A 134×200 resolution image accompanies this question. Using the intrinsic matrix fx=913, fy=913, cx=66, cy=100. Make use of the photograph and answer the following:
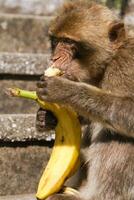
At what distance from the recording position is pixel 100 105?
19.6 ft

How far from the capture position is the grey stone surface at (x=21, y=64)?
28.2 feet

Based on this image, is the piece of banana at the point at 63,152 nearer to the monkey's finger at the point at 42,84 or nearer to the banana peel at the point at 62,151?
the banana peel at the point at 62,151

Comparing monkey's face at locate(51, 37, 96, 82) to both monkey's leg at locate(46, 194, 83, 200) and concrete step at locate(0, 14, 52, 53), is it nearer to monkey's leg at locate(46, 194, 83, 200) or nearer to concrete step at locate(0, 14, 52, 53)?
monkey's leg at locate(46, 194, 83, 200)

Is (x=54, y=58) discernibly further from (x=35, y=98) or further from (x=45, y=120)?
(x=45, y=120)

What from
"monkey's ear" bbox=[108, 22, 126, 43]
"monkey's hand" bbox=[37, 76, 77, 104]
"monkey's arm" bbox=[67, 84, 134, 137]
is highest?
"monkey's ear" bbox=[108, 22, 126, 43]

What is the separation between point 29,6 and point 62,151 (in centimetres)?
683

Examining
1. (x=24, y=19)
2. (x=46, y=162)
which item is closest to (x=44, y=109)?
(x=46, y=162)

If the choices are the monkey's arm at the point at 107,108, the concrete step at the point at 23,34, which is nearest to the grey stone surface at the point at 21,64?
the concrete step at the point at 23,34

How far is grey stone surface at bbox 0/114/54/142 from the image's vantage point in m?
6.54

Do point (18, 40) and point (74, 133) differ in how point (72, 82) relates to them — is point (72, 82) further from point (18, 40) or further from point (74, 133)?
point (18, 40)

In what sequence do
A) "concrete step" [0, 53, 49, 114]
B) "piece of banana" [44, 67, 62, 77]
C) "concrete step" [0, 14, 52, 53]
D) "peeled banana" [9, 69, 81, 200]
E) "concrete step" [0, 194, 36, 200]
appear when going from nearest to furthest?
"piece of banana" [44, 67, 62, 77], "peeled banana" [9, 69, 81, 200], "concrete step" [0, 194, 36, 200], "concrete step" [0, 53, 49, 114], "concrete step" [0, 14, 52, 53]

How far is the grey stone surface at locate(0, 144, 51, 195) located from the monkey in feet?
1.65

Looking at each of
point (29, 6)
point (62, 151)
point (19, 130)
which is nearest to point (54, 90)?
→ point (62, 151)

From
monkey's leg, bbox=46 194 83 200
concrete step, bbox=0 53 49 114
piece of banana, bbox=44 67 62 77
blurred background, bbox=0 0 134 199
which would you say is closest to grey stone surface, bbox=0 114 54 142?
blurred background, bbox=0 0 134 199
